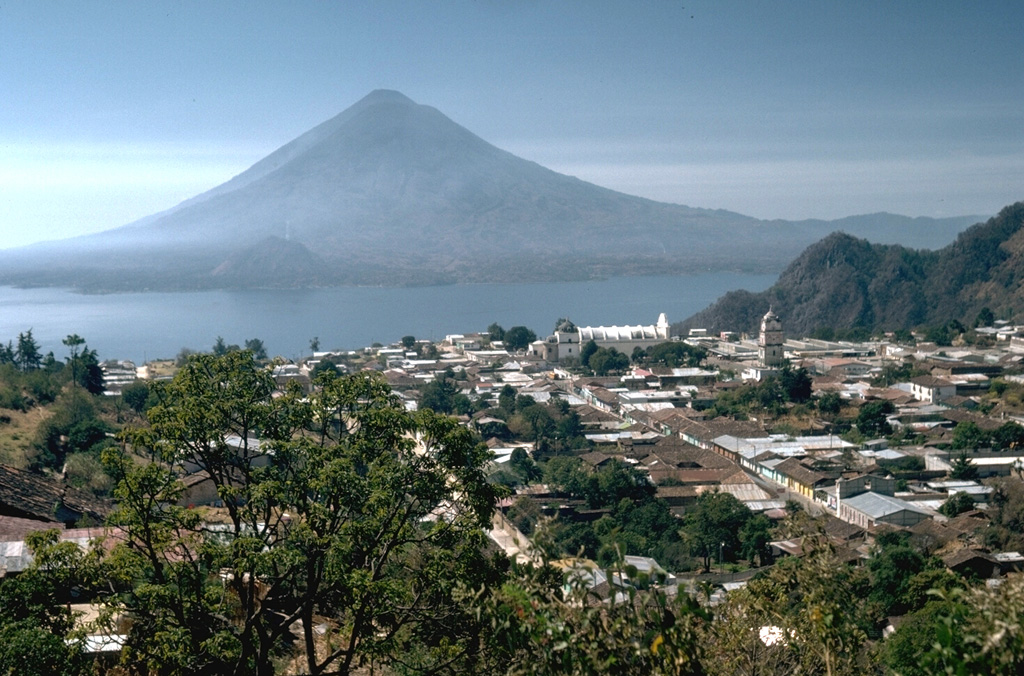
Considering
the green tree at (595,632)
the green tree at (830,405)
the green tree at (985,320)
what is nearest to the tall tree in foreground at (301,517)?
the green tree at (595,632)

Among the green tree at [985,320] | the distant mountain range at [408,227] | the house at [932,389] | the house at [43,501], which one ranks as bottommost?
the house at [932,389]

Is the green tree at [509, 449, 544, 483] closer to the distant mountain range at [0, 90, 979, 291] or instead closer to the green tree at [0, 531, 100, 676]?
the green tree at [0, 531, 100, 676]

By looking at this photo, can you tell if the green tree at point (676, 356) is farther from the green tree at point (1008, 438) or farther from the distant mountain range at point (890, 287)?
the distant mountain range at point (890, 287)

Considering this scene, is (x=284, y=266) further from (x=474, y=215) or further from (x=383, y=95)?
(x=383, y=95)

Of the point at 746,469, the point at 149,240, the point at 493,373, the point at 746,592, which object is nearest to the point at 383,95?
the point at 149,240

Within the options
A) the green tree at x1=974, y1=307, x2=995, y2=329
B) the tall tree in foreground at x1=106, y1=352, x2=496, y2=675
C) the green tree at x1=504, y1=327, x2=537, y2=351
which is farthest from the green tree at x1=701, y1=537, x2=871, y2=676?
the green tree at x1=974, y1=307, x2=995, y2=329

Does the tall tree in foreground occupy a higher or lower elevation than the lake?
higher
